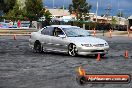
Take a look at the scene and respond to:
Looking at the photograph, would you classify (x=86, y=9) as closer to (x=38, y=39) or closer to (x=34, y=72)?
(x=38, y=39)

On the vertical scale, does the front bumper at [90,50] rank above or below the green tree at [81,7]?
below

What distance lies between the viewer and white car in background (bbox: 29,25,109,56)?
19188 millimetres

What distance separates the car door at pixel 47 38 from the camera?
69.7 ft

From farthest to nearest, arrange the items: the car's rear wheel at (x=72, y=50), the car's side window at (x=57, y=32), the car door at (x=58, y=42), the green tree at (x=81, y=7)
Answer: the green tree at (x=81, y=7)
the car's side window at (x=57, y=32)
the car door at (x=58, y=42)
the car's rear wheel at (x=72, y=50)

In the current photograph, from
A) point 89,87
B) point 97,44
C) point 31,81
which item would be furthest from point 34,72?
point 97,44

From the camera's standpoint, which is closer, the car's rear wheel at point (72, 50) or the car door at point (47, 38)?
the car's rear wheel at point (72, 50)

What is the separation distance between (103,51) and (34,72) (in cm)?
663

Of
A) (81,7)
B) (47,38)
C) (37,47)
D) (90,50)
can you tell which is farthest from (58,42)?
(81,7)

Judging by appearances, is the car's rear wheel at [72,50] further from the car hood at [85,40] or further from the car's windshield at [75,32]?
the car's windshield at [75,32]

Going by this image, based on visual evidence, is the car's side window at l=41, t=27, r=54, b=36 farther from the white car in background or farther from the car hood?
the car hood

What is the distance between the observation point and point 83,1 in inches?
4481

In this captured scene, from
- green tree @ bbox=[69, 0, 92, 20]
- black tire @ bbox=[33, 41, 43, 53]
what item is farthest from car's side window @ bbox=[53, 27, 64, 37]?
green tree @ bbox=[69, 0, 92, 20]

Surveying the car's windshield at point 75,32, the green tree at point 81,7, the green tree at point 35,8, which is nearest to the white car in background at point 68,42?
the car's windshield at point 75,32

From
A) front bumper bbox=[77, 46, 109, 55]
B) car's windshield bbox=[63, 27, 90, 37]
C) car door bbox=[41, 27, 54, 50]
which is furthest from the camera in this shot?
car door bbox=[41, 27, 54, 50]
